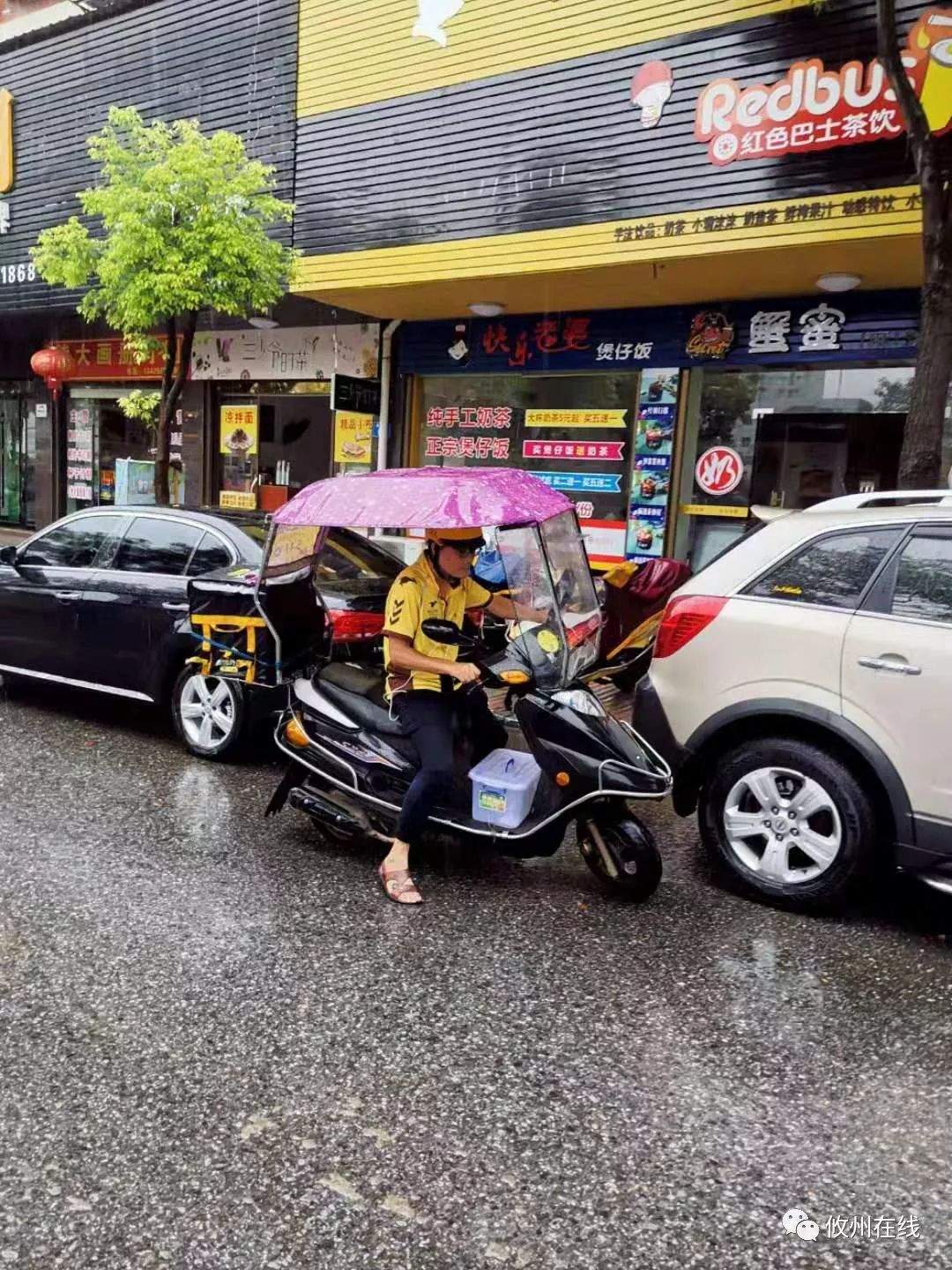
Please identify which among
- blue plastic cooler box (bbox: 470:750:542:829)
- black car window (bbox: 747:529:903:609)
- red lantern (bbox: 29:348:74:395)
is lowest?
blue plastic cooler box (bbox: 470:750:542:829)

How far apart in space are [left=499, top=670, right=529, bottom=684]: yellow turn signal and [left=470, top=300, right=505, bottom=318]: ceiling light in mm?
7513

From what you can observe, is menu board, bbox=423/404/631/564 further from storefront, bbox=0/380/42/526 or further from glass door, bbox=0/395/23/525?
glass door, bbox=0/395/23/525

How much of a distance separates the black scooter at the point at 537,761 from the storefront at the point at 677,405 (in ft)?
21.3

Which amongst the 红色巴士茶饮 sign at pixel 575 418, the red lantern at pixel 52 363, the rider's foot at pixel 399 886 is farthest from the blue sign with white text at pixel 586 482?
the red lantern at pixel 52 363

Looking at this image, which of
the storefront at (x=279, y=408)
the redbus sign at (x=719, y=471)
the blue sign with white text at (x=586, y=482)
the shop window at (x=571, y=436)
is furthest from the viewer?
the storefront at (x=279, y=408)

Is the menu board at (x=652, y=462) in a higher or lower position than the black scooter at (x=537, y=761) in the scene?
higher

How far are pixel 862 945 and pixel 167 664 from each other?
4337 millimetres

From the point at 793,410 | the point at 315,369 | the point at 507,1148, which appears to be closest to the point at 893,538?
the point at 507,1148

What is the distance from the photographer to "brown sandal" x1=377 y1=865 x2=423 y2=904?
4.00 metres

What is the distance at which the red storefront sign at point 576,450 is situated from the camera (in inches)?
424

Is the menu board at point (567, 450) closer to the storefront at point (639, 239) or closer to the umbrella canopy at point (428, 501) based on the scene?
the storefront at point (639, 239)

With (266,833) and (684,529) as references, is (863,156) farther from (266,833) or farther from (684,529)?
(266,833)

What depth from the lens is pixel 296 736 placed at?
4.55 meters

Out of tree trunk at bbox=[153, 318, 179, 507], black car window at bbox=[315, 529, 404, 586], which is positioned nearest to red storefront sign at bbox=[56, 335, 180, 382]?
tree trunk at bbox=[153, 318, 179, 507]
